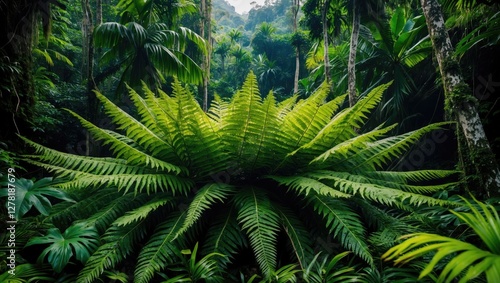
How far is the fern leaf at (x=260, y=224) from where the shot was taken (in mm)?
1496

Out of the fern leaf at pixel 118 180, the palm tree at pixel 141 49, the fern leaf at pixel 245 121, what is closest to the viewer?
the fern leaf at pixel 118 180

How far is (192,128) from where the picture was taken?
1.92 m

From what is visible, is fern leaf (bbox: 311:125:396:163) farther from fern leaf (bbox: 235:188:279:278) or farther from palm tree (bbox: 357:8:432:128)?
palm tree (bbox: 357:8:432:128)

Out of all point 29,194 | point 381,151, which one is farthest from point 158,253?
point 381,151

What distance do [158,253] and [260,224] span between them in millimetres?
608

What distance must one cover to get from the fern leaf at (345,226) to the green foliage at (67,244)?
4.59 ft

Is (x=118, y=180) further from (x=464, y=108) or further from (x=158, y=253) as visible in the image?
(x=464, y=108)

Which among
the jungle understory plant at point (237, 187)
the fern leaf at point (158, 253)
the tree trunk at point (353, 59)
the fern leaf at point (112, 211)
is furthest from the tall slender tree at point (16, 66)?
the tree trunk at point (353, 59)

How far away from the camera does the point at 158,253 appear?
Answer: 1534 mm

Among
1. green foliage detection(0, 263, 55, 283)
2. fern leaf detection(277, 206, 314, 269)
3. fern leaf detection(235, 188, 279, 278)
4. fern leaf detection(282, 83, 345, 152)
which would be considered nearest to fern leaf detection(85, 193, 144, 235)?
green foliage detection(0, 263, 55, 283)

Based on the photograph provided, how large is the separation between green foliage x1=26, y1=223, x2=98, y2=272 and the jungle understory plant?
73 millimetres

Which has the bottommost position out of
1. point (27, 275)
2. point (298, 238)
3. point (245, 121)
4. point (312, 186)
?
point (27, 275)

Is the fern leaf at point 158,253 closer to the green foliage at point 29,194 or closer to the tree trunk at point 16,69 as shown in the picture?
the green foliage at point 29,194

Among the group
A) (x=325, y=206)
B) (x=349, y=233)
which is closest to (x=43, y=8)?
(x=325, y=206)
